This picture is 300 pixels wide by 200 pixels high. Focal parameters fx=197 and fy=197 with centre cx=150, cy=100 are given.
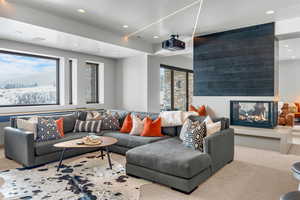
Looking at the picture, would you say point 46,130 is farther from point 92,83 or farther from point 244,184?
point 92,83

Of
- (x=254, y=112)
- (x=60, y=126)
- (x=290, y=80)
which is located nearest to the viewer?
(x=60, y=126)

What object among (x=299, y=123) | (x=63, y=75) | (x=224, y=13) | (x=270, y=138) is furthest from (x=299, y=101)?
(x=63, y=75)

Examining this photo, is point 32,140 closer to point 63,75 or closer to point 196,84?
point 63,75

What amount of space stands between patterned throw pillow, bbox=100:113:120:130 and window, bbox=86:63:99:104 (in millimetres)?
2473

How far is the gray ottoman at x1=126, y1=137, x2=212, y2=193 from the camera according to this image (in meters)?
2.41

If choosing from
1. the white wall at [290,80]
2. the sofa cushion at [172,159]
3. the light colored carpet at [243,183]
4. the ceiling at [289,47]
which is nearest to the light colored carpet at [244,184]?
the light colored carpet at [243,183]

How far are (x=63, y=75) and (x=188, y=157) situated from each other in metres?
4.95

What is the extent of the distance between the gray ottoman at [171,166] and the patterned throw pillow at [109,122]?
1759mm

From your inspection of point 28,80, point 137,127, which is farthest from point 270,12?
point 28,80

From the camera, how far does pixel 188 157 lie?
8.30 ft

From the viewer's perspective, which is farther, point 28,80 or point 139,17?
point 28,80

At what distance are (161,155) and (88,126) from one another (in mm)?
2292

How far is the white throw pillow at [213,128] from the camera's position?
10.4 ft

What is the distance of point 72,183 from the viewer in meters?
2.68
